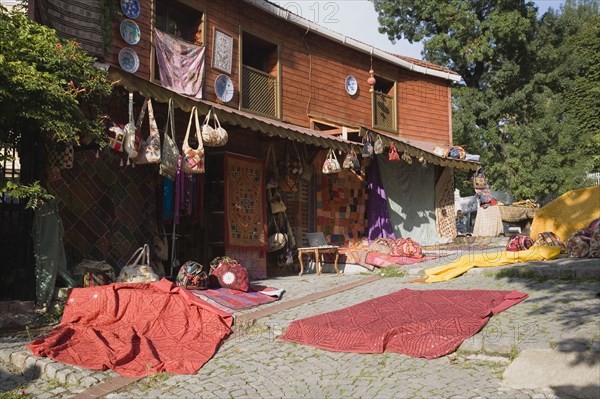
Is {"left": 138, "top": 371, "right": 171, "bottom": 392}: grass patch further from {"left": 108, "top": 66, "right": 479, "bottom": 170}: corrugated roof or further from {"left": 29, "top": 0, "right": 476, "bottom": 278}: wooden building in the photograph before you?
{"left": 108, "top": 66, "right": 479, "bottom": 170}: corrugated roof

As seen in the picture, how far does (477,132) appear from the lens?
68.7 feet

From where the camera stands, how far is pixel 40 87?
553 cm

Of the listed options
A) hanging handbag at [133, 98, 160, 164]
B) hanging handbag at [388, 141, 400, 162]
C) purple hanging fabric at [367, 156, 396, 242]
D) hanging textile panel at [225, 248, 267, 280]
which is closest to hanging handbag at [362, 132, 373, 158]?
hanging handbag at [388, 141, 400, 162]

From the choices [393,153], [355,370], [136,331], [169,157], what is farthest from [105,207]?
[393,153]

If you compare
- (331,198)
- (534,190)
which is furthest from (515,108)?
(331,198)

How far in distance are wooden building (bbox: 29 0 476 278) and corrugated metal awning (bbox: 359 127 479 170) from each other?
0.04 metres

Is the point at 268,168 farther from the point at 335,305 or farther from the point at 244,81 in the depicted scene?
the point at 335,305

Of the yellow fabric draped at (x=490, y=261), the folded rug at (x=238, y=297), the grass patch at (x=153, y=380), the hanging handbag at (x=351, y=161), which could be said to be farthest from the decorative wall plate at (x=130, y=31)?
the yellow fabric draped at (x=490, y=261)

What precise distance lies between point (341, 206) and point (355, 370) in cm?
776

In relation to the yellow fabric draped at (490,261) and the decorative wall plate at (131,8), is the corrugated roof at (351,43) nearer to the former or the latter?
the decorative wall plate at (131,8)

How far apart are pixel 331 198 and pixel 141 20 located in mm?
5508

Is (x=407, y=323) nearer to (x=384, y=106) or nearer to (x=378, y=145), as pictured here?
(x=378, y=145)

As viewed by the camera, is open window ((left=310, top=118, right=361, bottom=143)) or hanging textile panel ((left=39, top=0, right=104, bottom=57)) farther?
open window ((left=310, top=118, right=361, bottom=143))

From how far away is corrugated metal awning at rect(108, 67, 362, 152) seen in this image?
6535 mm
